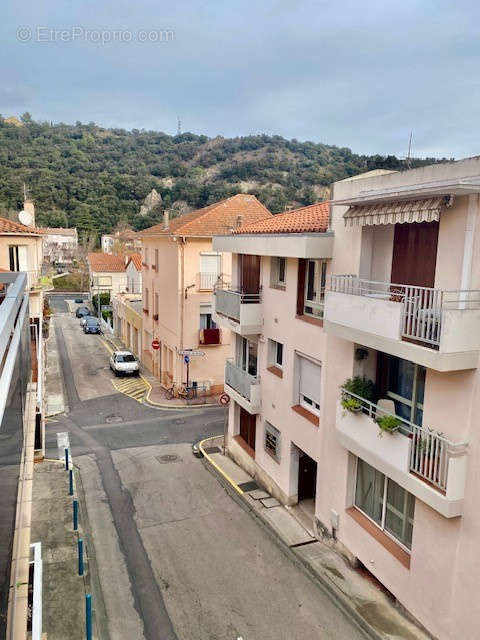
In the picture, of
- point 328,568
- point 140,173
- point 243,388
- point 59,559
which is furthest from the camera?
point 140,173

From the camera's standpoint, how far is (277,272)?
46.8 feet

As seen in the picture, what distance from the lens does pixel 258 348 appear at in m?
15.2

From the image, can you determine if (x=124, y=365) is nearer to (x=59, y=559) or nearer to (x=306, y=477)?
(x=306, y=477)

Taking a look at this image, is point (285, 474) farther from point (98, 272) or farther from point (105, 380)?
point (98, 272)

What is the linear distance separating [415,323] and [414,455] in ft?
7.71

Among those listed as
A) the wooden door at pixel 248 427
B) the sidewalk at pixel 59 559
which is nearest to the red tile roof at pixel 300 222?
the wooden door at pixel 248 427

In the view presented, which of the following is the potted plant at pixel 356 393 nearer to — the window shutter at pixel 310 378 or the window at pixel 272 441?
the window shutter at pixel 310 378

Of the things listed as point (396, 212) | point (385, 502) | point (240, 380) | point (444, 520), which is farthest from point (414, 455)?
point (240, 380)

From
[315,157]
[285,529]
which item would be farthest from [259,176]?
[285,529]

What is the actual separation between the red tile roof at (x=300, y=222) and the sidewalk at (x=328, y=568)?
797 cm

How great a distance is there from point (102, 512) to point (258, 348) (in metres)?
6.75

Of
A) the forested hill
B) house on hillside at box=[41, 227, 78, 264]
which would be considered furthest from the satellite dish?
house on hillside at box=[41, 227, 78, 264]

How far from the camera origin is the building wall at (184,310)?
24484mm

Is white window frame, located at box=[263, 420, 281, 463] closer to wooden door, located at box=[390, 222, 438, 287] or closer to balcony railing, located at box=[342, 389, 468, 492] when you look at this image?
balcony railing, located at box=[342, 389, 468, 492]
